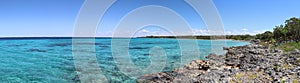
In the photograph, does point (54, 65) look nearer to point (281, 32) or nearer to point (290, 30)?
point (290, 30)

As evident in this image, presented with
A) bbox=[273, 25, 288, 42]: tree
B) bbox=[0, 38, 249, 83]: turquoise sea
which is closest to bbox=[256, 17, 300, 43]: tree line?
bbox=[273, 25, 288, 42]: tree

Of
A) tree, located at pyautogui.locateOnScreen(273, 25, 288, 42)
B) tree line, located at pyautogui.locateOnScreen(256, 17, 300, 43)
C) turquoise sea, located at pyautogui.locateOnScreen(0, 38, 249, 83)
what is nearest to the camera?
turquoise sea, located at pyautogui.locateOnScreen(0, 38, 249, 83)

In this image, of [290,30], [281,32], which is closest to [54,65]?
[290,30]

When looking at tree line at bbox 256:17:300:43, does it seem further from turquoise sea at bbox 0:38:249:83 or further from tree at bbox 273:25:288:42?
turquoise sea at bbox 0:38:249:83

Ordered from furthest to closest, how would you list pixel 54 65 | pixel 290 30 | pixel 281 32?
pixel 281 32, pixel 290 30, pixel 54 65

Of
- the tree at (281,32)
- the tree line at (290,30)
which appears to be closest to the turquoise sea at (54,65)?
the tree line at (290,30)

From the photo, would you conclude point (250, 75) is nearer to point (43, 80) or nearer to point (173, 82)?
point (173, 82)

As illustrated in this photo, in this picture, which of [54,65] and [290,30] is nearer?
[54,65]

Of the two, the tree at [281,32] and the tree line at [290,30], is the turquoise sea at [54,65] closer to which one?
the tree line at [290,30]

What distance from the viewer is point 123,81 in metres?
18.6

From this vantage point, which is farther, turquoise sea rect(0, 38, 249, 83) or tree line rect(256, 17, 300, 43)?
tree line rect(256, 17, 300, 43)

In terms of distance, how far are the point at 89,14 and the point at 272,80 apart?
31.4 feet

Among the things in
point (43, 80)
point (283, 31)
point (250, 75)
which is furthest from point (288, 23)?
point (43, 80)

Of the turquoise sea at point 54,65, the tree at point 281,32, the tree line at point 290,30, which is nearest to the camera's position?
the turquoise sea at point 54,65
